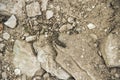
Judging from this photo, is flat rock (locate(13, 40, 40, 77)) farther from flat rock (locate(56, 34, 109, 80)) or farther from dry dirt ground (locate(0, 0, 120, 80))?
flat rock (locate(56, 34, 109, 80))

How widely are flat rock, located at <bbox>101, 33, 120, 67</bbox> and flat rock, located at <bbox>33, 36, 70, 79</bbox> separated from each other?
0.37m

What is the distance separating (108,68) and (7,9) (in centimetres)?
108

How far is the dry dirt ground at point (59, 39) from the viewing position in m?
2.84

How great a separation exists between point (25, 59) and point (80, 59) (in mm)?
504

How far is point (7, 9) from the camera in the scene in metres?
3.12

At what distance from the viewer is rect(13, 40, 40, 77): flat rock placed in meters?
2.99

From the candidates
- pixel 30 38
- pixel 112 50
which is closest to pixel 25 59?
pixel 30 38

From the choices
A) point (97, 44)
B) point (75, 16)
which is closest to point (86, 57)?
point (97, 44)

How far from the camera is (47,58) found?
9.70 feet

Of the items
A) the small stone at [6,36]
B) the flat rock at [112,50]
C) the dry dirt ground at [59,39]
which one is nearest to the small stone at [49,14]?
the dry dirt ground at [59,39]

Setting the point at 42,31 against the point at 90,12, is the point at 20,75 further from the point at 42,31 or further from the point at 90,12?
the point at 90,12

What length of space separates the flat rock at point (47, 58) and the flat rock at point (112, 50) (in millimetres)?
374

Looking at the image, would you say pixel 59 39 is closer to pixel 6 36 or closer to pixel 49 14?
pixel 49 14

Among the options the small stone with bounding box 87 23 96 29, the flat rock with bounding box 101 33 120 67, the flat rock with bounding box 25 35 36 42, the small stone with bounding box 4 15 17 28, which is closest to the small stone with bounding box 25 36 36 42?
the flat rock with bounding box 25 35 36 42
